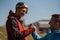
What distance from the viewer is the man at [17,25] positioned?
4.92 meters

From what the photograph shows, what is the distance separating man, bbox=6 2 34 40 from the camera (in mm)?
4918

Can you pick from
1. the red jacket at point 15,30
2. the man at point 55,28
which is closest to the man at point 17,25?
the red jacket at point 15,30

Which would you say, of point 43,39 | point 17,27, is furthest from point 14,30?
point 43,39

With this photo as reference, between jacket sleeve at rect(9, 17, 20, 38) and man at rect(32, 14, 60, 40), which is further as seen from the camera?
jacket sleeve at rect(9, 17, 20, 38)

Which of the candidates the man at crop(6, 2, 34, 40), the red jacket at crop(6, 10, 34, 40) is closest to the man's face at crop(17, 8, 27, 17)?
the man at crop(6, 2, 34, 40)

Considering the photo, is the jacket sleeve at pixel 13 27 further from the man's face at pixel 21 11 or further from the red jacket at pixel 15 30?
the man's face at pixel 21 11

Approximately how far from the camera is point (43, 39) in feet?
15.9

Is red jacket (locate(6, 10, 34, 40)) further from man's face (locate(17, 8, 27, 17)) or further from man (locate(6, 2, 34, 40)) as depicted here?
man's face (locate(17, 8, 27, 17))

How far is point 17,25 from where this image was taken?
16.4 feet

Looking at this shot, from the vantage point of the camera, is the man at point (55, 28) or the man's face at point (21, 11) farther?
the man's face at point (21, 11)

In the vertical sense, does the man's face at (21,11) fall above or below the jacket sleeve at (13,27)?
above

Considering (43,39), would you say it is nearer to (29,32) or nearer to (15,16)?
(29,32)

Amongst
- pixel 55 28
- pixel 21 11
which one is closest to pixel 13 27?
pixel 21 11

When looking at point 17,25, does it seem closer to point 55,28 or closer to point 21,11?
point 21,11
